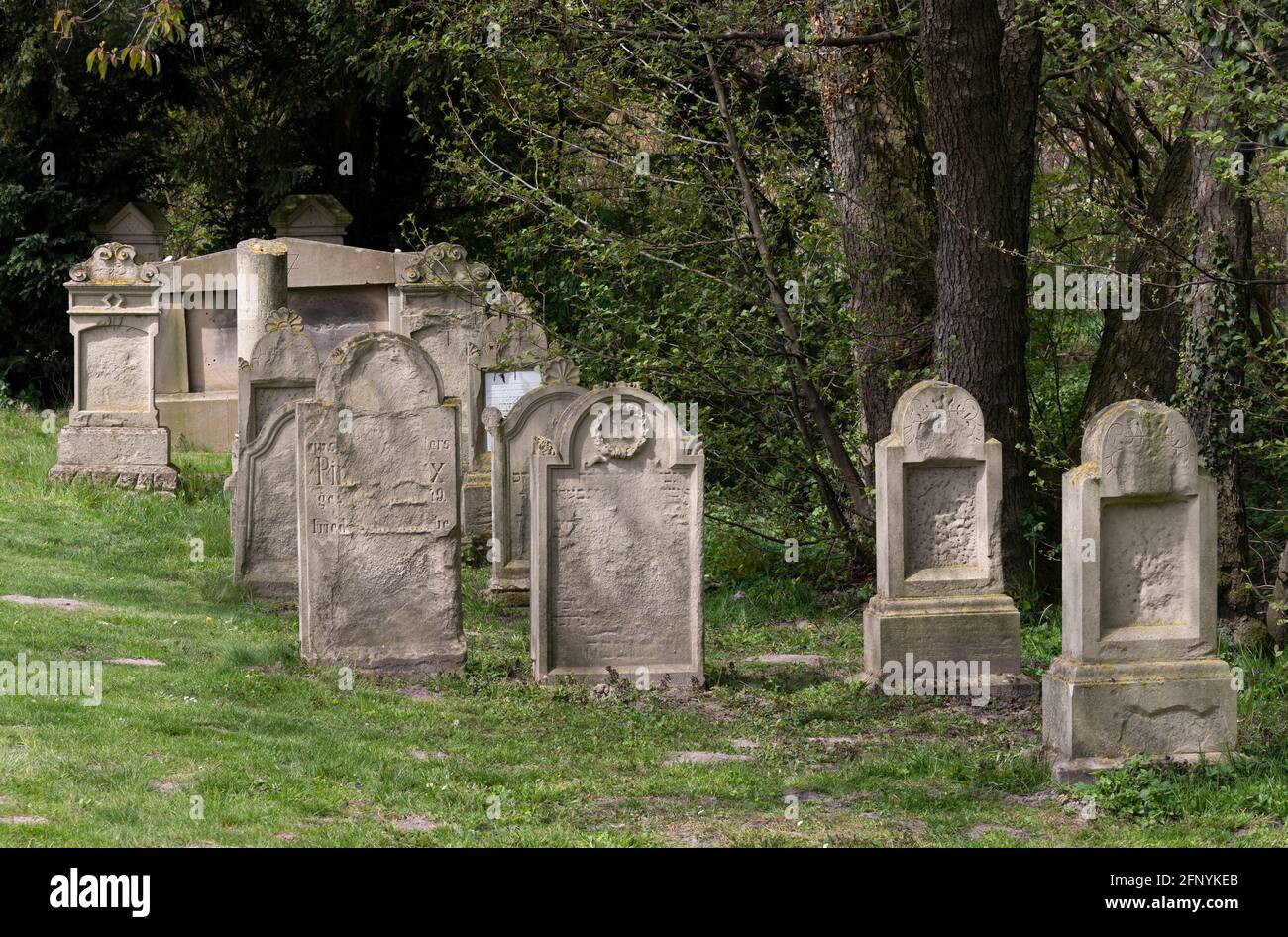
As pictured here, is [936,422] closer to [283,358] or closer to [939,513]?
[939,513]

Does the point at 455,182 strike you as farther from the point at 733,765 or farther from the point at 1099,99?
the point at 733,765

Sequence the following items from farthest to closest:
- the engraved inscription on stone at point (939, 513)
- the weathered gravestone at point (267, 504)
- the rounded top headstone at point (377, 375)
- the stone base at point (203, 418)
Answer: the stone base at point (203, 418), the weathered gravestone at point (267, 504), the engraved inscription on stone at point (939, 513), the rounded top headstone at point (377, 375)

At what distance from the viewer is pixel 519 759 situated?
7488mm

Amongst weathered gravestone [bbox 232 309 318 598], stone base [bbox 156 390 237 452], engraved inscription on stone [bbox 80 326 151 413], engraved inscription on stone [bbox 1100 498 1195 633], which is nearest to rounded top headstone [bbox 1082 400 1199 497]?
engraved inscription on stone [bbox 1100 498 1195 633]

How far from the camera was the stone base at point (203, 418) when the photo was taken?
19.5 metres

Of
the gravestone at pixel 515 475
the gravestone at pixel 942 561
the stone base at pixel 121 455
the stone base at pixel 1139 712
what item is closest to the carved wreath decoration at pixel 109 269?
the stone base at pixel 121 455

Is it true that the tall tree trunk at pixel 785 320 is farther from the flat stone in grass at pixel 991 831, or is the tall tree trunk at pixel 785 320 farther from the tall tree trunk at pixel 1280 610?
the flat stone in grass at pixel 991 831

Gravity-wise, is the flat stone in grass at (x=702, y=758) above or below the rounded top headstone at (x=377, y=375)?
below

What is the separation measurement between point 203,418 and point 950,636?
1279cm

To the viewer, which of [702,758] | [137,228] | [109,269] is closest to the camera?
[702,758]

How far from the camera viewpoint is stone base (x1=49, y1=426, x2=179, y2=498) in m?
15.9

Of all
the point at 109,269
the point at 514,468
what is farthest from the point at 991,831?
the point at 109,269

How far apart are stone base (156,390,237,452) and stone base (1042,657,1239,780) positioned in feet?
47.1

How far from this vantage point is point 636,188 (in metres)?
12.7
